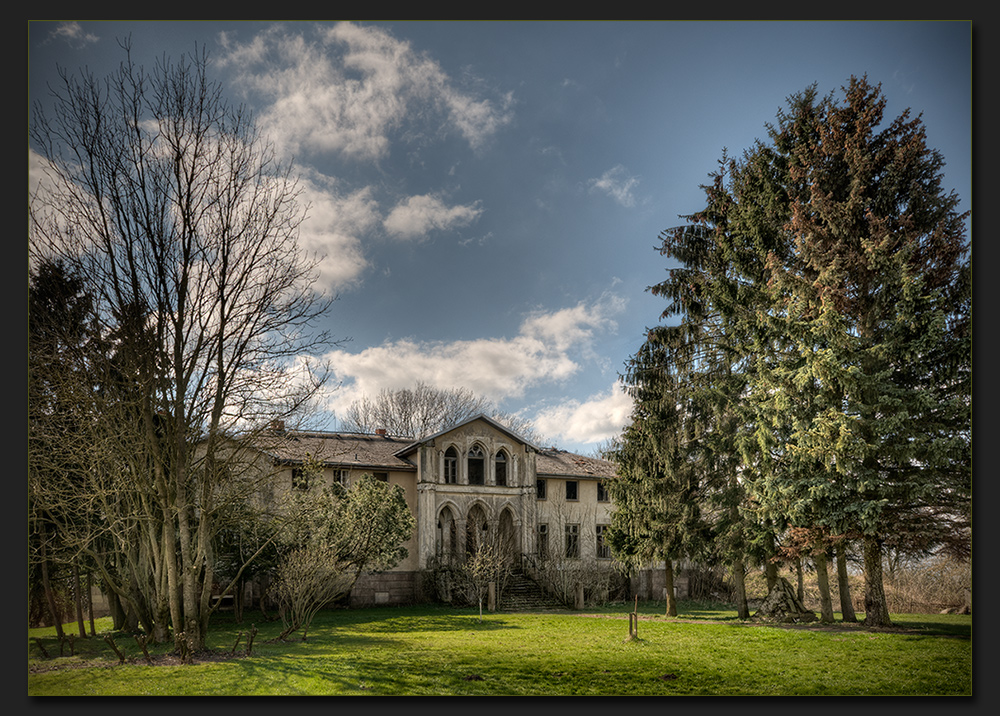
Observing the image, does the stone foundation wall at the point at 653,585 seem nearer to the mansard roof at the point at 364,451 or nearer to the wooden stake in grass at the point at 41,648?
the mansard roof at the point at 364,451

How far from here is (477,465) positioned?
65.8 feet

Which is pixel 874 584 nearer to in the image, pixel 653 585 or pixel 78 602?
pixel 78 602

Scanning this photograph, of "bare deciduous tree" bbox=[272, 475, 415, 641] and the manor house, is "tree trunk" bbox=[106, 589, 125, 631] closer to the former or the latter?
"bare deciduous tree" bbox=[272, 475, 415, 641]

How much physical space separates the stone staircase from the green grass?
695 cm

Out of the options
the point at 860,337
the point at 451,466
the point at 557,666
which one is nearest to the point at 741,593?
the point at 860,337

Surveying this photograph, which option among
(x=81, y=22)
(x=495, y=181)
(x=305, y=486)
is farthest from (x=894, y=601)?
(x=81, y=22)

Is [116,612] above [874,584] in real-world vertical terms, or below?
below

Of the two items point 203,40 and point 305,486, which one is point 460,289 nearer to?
point 203,40

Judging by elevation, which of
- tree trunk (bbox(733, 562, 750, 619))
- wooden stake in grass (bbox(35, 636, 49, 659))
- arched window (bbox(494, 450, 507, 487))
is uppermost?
arched window (bbox(494, 450, 507, 487))

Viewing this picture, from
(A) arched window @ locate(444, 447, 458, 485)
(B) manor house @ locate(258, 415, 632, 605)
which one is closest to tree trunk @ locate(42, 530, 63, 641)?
(B) manor house @ locate(258, 415, 632, 605)

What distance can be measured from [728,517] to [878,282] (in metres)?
5.51

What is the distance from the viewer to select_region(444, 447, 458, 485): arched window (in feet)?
64.6

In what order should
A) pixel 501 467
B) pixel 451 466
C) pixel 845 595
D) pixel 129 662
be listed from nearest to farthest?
pixel 129 662, pixel 845 595, pixel 451 466, pixel 501 467

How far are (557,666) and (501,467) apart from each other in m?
12.9
